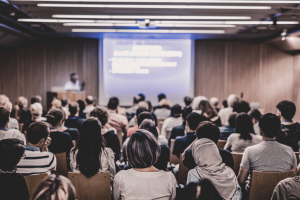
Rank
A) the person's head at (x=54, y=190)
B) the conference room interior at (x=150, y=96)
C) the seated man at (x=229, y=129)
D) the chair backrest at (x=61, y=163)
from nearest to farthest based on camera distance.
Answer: the person's head at (x=54, y=190), the conference room interior at (x=150, y=96), the chair backrest at (x=61, y=163), the seated man at (x=229, y=129)

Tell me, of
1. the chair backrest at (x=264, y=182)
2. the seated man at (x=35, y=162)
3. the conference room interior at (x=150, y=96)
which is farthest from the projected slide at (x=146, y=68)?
the chair backrest at (x=264, y=182)

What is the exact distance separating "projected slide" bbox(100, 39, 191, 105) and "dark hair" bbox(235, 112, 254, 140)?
648 cm

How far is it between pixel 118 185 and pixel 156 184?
0.29 meters

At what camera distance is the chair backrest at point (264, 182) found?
8.09 ft

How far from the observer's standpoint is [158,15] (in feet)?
21.4

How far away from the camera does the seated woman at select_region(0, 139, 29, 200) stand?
1.90 metres

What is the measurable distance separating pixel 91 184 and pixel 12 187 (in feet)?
2.15

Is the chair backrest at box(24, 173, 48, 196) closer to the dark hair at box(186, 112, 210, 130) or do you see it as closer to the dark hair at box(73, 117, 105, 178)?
the dark hair at box(73, 117, 105, 178)

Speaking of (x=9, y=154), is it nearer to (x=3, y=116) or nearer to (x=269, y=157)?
(x=3, y=116)

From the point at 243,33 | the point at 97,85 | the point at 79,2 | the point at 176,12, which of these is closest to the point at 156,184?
the point at 79,2

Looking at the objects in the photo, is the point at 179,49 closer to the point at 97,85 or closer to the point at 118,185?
the point at 97,85

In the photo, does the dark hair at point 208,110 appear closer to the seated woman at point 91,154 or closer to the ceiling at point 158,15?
the ceiling at point 158,15

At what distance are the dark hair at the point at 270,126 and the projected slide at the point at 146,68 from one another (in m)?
7.13

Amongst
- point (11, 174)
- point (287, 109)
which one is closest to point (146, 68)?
point (287, 109)
